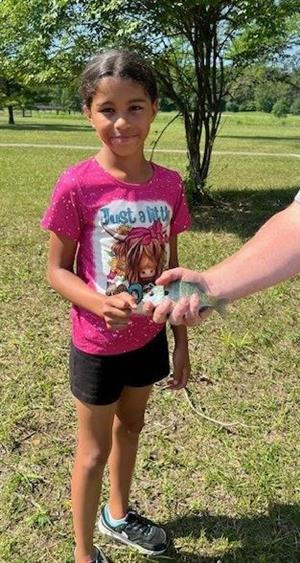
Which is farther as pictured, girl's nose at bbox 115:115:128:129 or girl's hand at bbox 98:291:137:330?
girl's nose at bbox 115:115:128:129

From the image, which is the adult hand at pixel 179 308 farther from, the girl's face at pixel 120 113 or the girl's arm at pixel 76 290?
the girl's face at pixel 120 113

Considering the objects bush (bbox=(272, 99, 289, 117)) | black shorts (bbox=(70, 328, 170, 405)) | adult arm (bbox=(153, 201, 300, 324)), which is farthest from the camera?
bush (bbox=(272, 99, 289, 117))

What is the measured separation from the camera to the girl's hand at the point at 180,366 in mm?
2221

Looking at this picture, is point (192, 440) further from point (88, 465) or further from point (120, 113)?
point (120, 113)

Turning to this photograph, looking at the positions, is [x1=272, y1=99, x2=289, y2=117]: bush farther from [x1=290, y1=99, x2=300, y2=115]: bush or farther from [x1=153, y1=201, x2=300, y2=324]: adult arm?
[x1=153, y1=201, x2=300, y2=324]: adult arm

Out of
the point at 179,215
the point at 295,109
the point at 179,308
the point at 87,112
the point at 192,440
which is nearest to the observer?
the point at 179,308

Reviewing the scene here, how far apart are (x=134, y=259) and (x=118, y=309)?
33 cm

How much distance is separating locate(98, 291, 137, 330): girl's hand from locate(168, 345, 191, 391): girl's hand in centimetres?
56

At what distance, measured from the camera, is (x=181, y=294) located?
62.2 inches

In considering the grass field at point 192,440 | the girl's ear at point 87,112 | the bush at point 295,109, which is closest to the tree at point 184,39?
the grass field at point 192,440

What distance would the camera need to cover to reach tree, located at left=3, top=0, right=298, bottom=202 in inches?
296

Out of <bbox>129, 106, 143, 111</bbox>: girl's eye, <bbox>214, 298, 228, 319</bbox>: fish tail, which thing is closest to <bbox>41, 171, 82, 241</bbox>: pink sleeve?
<bbox>129, 106, 143, 111</bbox>: girl's eye

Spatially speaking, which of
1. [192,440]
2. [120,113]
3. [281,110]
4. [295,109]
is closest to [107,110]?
[120,113]

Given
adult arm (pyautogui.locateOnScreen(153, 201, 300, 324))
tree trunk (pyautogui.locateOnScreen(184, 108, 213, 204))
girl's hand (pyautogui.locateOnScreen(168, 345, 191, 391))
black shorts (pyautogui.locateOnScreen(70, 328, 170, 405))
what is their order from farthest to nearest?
tree trunk (pyautogui.locateOnScreen(184, 108, 213, 204)) → girl's hand (pyautogui.locateOnScreen(168, 345, 191, 391)) → black shorts (pyautogui.locateOnScreen(70, 328, 170, 405)) → adult arm (pyautogui.locateOnScreen(153, 201, 300, 324))
